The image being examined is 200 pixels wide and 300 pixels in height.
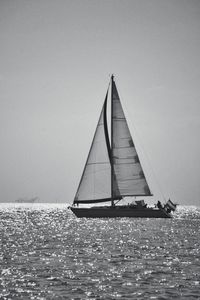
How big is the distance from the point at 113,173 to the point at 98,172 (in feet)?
8.63

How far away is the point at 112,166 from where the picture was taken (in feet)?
231

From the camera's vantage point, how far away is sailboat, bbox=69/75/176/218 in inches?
2718

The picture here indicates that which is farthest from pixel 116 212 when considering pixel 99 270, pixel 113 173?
pixel 99 270

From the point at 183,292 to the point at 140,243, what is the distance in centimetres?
2085

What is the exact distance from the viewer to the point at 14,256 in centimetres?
3259

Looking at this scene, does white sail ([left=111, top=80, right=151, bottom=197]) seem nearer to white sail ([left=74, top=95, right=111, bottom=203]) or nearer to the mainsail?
the mainsail

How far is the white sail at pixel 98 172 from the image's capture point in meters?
68.8

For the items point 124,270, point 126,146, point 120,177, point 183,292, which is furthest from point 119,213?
point 183,292

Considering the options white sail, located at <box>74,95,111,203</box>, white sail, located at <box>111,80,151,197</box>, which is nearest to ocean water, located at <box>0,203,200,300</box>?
white sail, located at <box>74,95,111,203</box>

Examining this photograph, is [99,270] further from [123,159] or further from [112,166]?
[123,159]

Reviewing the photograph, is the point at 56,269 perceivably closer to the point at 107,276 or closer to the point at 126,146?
the point at 107,276

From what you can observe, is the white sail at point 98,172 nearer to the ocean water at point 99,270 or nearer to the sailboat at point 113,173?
the sailboat at point 113,173

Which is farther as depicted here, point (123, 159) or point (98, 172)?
point (123, 159)

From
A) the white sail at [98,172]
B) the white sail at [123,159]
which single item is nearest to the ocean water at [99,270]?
the white sail at [98,172]
